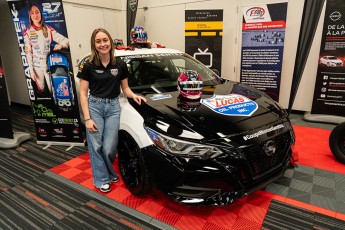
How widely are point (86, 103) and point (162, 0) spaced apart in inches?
175

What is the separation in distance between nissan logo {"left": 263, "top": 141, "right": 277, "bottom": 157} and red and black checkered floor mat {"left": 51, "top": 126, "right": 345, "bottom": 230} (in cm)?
56

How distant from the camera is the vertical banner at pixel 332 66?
3973 millimetres

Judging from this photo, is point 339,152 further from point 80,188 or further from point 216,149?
point 80,188

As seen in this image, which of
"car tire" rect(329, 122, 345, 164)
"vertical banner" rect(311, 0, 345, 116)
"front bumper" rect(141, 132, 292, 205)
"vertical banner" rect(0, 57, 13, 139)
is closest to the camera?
"front bumper" rect(141, 132, 292, 205)

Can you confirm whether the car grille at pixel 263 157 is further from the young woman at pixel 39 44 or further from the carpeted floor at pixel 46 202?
the young woman at pixel 39 44

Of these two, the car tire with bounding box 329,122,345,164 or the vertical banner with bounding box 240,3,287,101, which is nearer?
the car tire with bounding box 329,122,345,164

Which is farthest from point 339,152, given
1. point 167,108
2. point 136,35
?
point 136,35

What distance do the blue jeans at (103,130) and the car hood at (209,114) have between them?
234mm

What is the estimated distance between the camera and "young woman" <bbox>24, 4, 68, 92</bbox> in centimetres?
314

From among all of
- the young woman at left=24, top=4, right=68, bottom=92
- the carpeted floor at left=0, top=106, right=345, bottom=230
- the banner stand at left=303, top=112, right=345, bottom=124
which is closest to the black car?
the carpeted floor at left=0, top=106, right=345, bottom=230

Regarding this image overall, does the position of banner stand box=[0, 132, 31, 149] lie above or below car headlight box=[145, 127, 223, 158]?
below

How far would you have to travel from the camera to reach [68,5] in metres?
5.03

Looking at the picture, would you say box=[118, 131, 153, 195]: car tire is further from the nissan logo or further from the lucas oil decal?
the nissan logo

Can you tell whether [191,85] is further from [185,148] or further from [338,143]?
[338,143]
